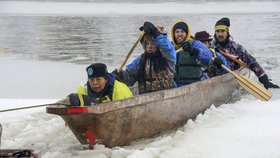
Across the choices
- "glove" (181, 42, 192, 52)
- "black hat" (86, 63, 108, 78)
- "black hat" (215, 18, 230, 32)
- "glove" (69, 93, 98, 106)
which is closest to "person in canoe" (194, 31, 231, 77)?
"black hat" (215, 18, 230, 32)

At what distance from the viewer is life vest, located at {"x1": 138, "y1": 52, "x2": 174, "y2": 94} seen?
6199mm

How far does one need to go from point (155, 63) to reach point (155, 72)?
126 mm

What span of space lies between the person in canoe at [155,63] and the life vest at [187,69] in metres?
0.73

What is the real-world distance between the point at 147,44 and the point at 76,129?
1749mm

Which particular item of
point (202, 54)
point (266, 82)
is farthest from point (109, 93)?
point (266, 82)

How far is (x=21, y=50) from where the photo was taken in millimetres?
15164

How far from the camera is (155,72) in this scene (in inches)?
247

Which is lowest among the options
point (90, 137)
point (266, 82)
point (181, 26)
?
point (266, 82)

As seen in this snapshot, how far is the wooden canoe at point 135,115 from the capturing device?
470 cm

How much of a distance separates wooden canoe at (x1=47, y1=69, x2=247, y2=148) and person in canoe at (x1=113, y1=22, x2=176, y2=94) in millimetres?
354

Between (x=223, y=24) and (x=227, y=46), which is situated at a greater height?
(x=223, y=24)

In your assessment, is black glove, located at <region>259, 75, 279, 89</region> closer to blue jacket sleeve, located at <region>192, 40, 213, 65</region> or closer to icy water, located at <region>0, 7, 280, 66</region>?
blue jacket sleeve, located at <region>192, 40, 213, 65</region>

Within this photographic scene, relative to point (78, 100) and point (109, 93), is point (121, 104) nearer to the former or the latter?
point (109, 93)

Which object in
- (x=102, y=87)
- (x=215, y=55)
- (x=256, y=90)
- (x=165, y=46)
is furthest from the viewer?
(x=215, y=55)
